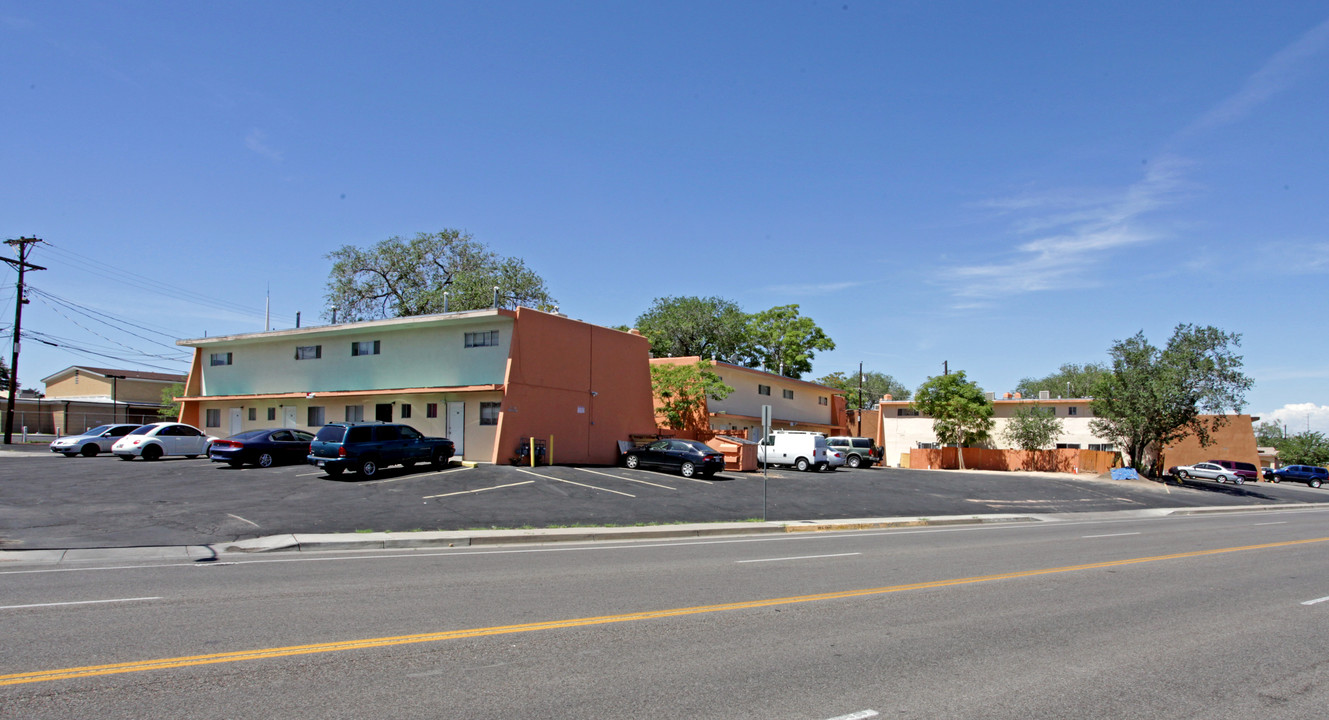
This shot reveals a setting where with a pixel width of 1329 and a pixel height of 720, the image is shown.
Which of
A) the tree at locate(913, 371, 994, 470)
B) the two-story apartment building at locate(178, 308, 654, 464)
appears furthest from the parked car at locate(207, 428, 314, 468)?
the tree at locate(913, 371, 994, 470)

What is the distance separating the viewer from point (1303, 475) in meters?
62.0

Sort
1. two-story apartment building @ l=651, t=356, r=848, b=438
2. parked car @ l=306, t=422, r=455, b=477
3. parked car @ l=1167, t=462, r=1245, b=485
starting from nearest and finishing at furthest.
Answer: parked car @ l=306, t=422, r=455, b=477 < two-story apartment building @ l=651, t=356, r=848, b=438 < parked car @ l=1167, t=462, r=1245, b=485

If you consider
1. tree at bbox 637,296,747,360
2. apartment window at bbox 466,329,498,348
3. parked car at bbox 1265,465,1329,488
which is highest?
tree at bbox 637,296,747,360

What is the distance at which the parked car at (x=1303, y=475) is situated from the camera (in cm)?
6106

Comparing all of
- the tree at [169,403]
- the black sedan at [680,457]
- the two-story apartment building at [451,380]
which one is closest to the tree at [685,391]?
the two-story apartment building at [451,380]


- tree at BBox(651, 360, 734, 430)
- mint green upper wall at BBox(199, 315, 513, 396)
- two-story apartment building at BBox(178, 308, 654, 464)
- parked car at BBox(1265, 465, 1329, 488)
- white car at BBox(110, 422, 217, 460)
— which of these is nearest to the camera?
two-story apartment building at BBox(178, 308, 654, 464)

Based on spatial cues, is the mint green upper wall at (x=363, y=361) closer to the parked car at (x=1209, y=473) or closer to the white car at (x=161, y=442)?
the white car at (x=161, y=442)

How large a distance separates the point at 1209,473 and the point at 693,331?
1597 inches

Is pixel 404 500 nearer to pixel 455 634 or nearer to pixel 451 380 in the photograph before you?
pixel 451 380

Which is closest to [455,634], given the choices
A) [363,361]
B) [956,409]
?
[363,361]

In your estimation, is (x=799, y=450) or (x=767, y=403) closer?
(x=799, y=450)

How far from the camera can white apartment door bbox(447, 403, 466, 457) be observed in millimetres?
31578

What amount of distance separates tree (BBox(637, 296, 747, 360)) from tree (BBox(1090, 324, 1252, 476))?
32335 millimetres

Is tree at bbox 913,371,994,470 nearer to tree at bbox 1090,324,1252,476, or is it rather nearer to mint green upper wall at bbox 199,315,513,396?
tree at bbox 1090,324,1252,476
